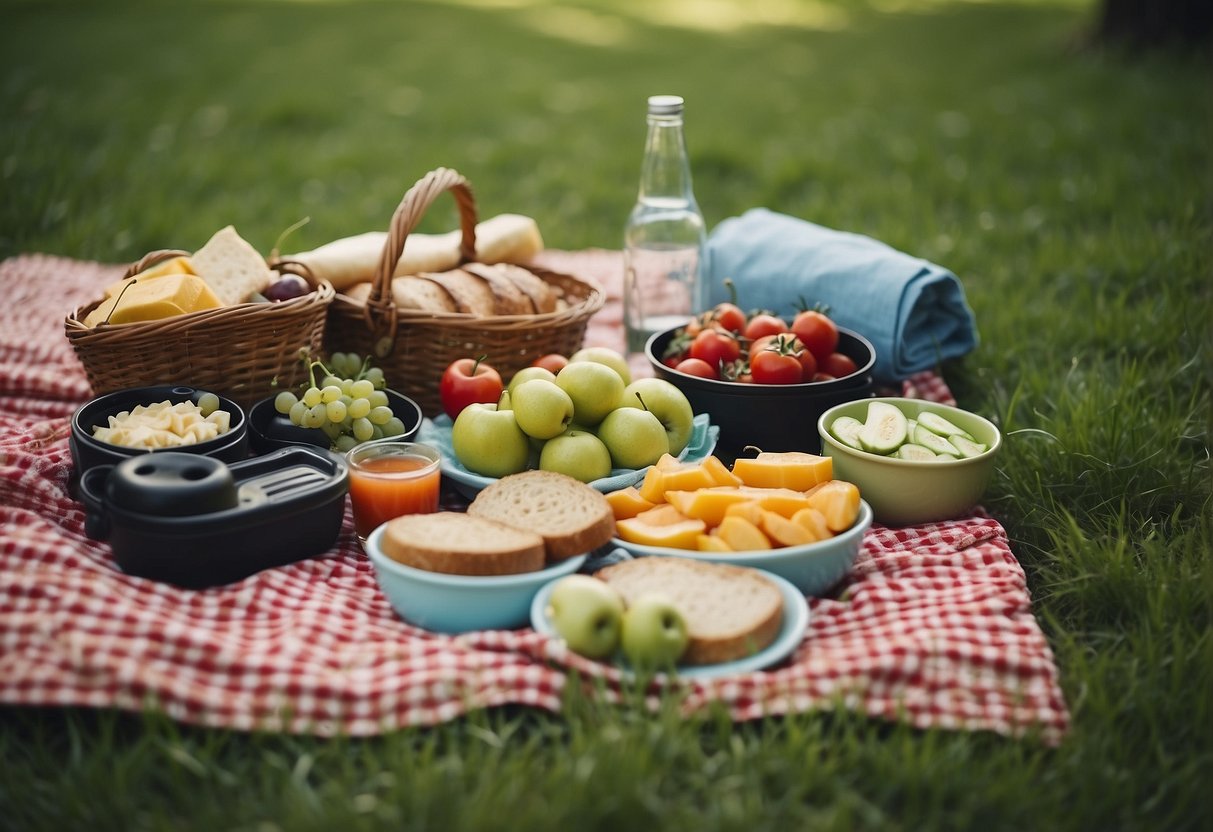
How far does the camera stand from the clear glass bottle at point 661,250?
11.6 feet

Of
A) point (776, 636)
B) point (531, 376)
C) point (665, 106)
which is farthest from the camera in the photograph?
point (665, 106)

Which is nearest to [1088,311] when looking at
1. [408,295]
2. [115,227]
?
[408,295]

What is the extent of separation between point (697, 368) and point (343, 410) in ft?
3.01

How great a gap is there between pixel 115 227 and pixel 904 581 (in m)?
3.84

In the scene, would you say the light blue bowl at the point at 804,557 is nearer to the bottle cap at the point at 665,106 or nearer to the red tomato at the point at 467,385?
the red tomato at the point at 467,385

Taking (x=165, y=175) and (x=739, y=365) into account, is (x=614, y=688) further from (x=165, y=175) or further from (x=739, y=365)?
(x=165, y=175)

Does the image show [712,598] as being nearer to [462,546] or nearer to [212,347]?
[462,546]

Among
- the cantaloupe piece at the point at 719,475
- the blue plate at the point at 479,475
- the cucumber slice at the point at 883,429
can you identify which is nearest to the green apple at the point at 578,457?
the blue plate at the point at 479,475

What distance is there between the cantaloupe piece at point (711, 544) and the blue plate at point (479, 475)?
13.4 inches

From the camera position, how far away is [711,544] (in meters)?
2.30

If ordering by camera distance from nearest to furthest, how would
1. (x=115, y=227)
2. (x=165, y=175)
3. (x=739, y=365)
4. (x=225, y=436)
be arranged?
1. (x=225, y=436)
2. (x=739, y=365)
3. (x=115, y=227)
4. (x=165, y=175)

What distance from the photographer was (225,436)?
2.48 m

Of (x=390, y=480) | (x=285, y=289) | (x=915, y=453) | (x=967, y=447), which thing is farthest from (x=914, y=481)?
(x=285, y=289)

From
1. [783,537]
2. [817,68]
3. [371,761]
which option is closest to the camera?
[371,761]
